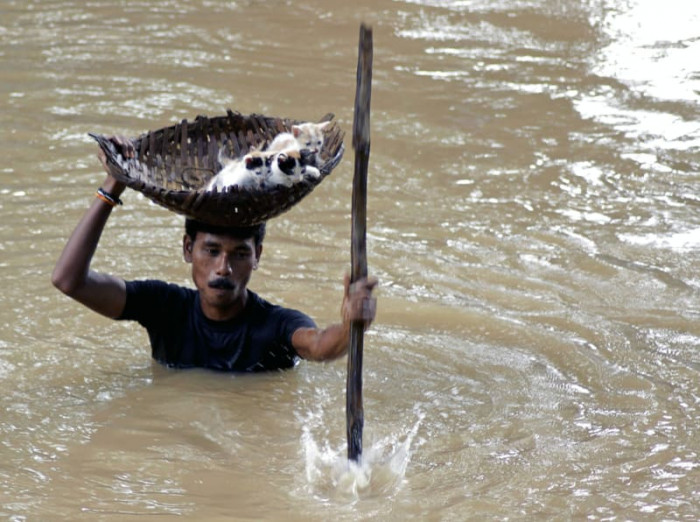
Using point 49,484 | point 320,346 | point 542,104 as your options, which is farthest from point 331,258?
point 542,104

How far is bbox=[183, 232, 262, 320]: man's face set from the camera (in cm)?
397

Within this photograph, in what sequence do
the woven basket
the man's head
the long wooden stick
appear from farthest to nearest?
1. the man's head
2. the woven basket
3. the long wooden stick

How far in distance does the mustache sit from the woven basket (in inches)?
8.7

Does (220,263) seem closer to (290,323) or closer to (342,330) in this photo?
(290,323)

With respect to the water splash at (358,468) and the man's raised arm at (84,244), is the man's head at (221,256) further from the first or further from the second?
the water splash at (358,468)

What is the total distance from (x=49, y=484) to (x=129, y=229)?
227 centimetres

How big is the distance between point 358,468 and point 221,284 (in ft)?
2.77

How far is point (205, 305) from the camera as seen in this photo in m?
4.19

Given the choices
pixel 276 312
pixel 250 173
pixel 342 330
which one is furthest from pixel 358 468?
pixel 250 173

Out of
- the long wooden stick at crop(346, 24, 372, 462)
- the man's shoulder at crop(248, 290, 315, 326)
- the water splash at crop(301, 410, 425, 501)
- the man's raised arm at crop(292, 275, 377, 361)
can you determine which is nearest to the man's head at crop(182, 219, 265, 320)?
the man's shoulder at crop(248, 290, 315, 326)

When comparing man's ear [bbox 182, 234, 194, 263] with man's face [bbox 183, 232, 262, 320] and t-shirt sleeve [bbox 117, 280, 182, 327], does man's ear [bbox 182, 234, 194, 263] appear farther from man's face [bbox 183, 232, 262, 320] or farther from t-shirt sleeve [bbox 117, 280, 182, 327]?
t-shirt sleeve [bbox 117, 280, 182, 327]

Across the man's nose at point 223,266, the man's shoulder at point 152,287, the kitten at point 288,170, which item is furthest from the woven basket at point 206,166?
the man's shoulder at point 152,287

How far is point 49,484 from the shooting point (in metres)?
3.51

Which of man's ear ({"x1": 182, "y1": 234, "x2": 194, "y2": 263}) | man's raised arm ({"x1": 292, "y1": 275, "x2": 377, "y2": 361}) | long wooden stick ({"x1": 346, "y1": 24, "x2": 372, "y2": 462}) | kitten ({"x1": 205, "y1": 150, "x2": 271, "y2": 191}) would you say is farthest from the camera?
man's ear ({"x1": 182, "y1": 234, "x2": 194, "y2": 263})
